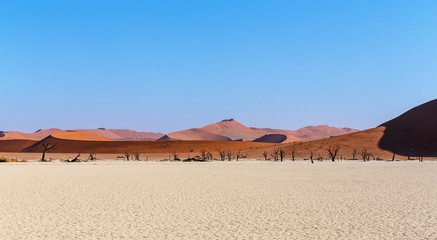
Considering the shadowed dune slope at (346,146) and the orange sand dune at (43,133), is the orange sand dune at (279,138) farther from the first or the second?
the orange sand dune at (43,133)

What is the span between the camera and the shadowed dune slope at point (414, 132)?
5800 cm

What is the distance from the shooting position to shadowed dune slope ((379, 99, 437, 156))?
190ft

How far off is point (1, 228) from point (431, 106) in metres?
75.6

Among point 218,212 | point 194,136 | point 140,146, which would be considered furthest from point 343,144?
point 194,136

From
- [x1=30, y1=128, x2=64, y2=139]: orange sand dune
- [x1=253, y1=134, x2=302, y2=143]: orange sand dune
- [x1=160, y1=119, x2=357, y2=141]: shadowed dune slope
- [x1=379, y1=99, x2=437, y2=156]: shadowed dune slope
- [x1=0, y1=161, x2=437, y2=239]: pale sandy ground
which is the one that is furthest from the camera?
[x1=30, y1=128, x2=64, y2=139]: orange sand dune

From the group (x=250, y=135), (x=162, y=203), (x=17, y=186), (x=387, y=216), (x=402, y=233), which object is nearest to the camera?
(x=402, y=233)

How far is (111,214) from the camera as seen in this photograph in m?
10.9

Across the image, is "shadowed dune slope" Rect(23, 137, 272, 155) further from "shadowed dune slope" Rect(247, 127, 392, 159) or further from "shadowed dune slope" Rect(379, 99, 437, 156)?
"shadowed dune slope" Rect(379, 99, 437, 156)

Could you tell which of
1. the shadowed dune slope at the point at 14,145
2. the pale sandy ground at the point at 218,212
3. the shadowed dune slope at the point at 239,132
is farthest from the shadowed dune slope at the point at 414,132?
the shadowed dune slope at the point at 239,132

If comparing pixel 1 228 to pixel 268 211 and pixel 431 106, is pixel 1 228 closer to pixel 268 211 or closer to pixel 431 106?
pixel 268 211

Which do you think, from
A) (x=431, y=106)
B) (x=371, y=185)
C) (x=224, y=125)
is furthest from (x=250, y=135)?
(x=371, y=185)

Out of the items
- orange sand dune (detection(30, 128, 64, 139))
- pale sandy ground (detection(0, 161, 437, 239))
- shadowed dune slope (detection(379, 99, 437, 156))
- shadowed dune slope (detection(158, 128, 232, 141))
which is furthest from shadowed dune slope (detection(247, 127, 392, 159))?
orange sand dune (detection(30, 128, 64, 139))

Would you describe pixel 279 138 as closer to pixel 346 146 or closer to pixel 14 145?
pixel 14 145

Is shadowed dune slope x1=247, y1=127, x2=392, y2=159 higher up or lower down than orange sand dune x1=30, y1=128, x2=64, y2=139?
lower down
